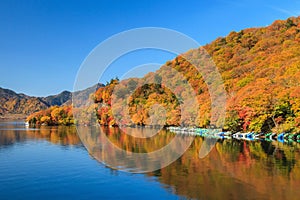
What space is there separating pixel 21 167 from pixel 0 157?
512 cm

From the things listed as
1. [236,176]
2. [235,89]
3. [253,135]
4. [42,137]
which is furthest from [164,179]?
[235,89]

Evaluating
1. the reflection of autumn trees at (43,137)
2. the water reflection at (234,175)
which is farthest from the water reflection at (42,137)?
the water reflection at (234,175)

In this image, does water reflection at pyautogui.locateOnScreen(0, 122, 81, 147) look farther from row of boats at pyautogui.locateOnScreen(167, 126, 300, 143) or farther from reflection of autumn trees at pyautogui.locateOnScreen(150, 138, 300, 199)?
row of boats at pyautogui.locateOnScreen(167, 126, 300, 143)

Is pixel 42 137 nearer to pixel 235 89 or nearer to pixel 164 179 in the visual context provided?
pixel 235 89

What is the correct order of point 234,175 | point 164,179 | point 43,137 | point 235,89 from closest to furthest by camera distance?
point 164,179, point 234,175, point 43,137, point 235,89

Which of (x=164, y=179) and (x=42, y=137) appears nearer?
(x=164, y=179)

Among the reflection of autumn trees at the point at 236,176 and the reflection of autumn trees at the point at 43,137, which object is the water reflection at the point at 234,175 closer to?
the reflection of autumn trees at the point at 236,176

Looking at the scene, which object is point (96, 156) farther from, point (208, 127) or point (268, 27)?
point (268, 27)

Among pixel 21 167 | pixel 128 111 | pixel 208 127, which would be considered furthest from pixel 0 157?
pixel 128 111

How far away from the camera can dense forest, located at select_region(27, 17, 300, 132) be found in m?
34.8

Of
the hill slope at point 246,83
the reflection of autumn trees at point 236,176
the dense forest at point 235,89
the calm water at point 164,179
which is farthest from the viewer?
the dense forest at point 235,89

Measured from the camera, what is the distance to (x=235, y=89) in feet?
160

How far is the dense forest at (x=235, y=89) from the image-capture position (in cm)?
3478

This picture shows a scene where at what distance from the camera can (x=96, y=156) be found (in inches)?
904
